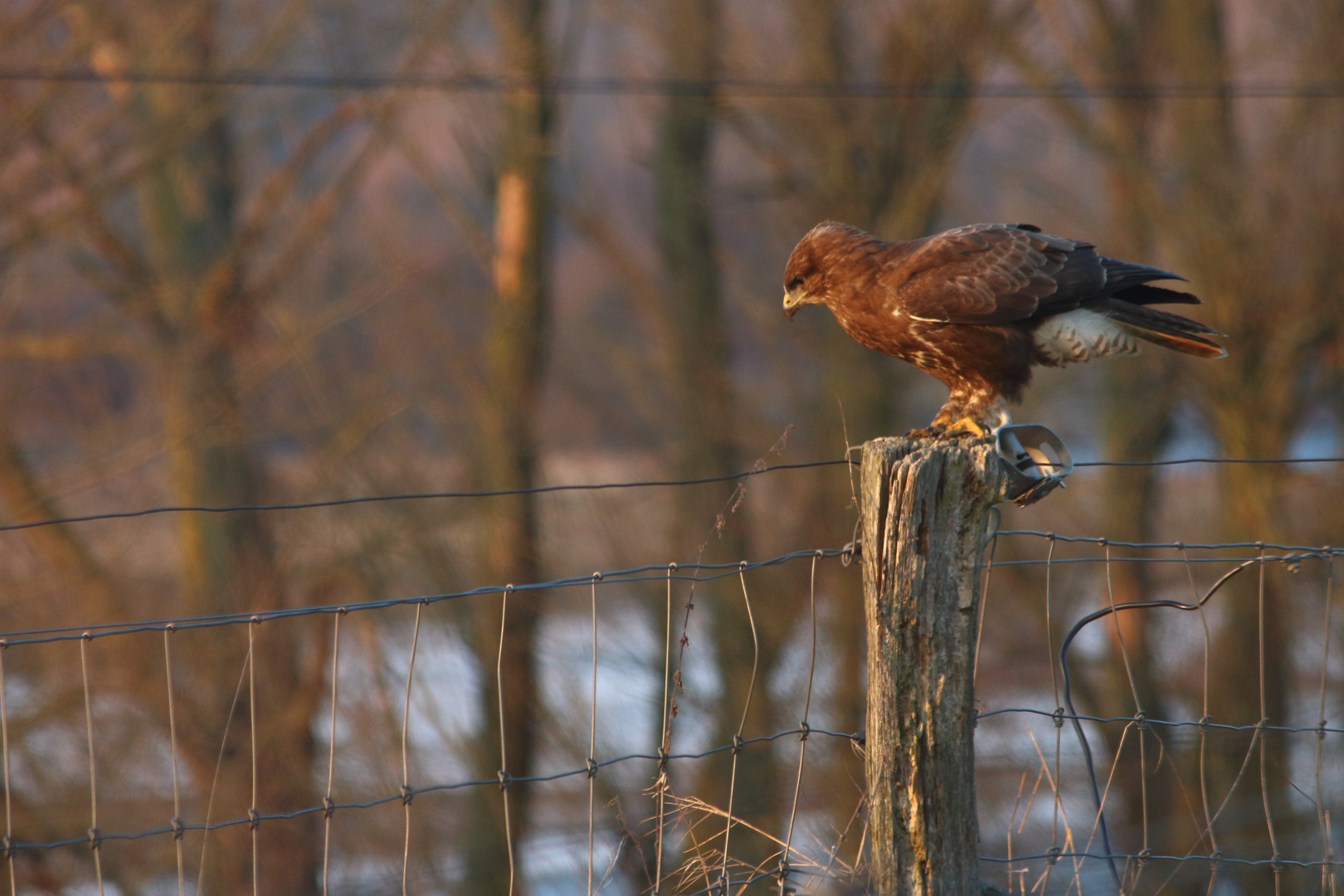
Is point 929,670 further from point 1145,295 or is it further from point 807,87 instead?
point 807,87

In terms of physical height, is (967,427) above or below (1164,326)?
below

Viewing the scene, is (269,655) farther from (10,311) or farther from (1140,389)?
(1140,389)

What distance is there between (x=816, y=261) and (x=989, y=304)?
55 centimetres

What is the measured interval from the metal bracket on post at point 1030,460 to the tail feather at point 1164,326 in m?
0.88

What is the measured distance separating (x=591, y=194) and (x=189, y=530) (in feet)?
16.0

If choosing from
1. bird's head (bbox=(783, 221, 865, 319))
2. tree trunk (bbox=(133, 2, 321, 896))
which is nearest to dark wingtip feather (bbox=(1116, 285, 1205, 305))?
bird's head (bbox=(783, 221, 865, 319))

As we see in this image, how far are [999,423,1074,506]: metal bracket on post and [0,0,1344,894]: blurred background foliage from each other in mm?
6381

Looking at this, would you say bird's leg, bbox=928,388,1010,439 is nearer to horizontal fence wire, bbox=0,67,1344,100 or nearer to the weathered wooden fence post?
the weathered wooden fence post

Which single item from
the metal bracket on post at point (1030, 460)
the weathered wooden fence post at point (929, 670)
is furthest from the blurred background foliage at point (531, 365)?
the weathered wooden fence post at point (929, 670)

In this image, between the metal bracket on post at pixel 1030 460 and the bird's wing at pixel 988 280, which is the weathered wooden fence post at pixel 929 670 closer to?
the metal bracket on post at pixel 1030 460

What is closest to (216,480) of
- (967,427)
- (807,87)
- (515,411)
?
(515,411)

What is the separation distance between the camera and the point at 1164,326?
10.2 feet

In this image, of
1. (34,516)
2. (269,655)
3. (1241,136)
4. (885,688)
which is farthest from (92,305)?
(1241,136)

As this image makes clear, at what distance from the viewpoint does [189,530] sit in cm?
980
